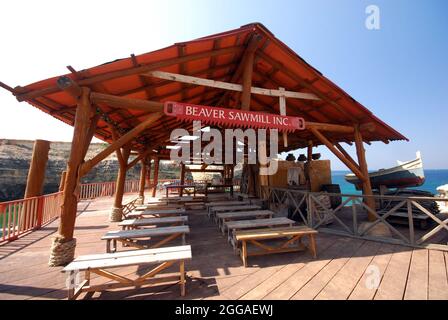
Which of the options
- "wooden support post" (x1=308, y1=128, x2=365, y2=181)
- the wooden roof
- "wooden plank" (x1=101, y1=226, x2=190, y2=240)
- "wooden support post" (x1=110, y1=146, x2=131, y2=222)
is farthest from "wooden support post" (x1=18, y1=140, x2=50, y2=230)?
"wooden support post" (x1=308, y1=128, x2=365, y2=181)

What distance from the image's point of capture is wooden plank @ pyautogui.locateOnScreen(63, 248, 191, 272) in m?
2.54

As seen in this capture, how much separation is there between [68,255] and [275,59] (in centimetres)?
719

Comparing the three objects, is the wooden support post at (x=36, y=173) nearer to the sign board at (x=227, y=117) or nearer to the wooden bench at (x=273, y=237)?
the sign board at (x=227, y=117)

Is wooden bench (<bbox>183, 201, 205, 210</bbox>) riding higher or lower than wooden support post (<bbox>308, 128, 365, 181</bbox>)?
lower

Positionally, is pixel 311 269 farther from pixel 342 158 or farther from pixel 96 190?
pixel 96 190

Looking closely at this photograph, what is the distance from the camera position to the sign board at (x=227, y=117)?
4430 mm

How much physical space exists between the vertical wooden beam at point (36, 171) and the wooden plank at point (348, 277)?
8569 mm

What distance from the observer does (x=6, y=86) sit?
3736 mm

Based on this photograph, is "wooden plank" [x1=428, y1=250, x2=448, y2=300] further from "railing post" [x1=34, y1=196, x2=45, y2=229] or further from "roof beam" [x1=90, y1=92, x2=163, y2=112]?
"railing post" [x1=34, y1=196, x2=45, y2=229]

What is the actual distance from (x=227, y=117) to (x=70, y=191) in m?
3.70

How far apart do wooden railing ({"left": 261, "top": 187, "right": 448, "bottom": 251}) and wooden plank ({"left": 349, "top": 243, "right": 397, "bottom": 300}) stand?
0.59 metres

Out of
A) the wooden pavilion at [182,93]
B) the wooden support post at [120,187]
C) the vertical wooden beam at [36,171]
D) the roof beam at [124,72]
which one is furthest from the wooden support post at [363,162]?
the vertical wooden beam at [36,171]
